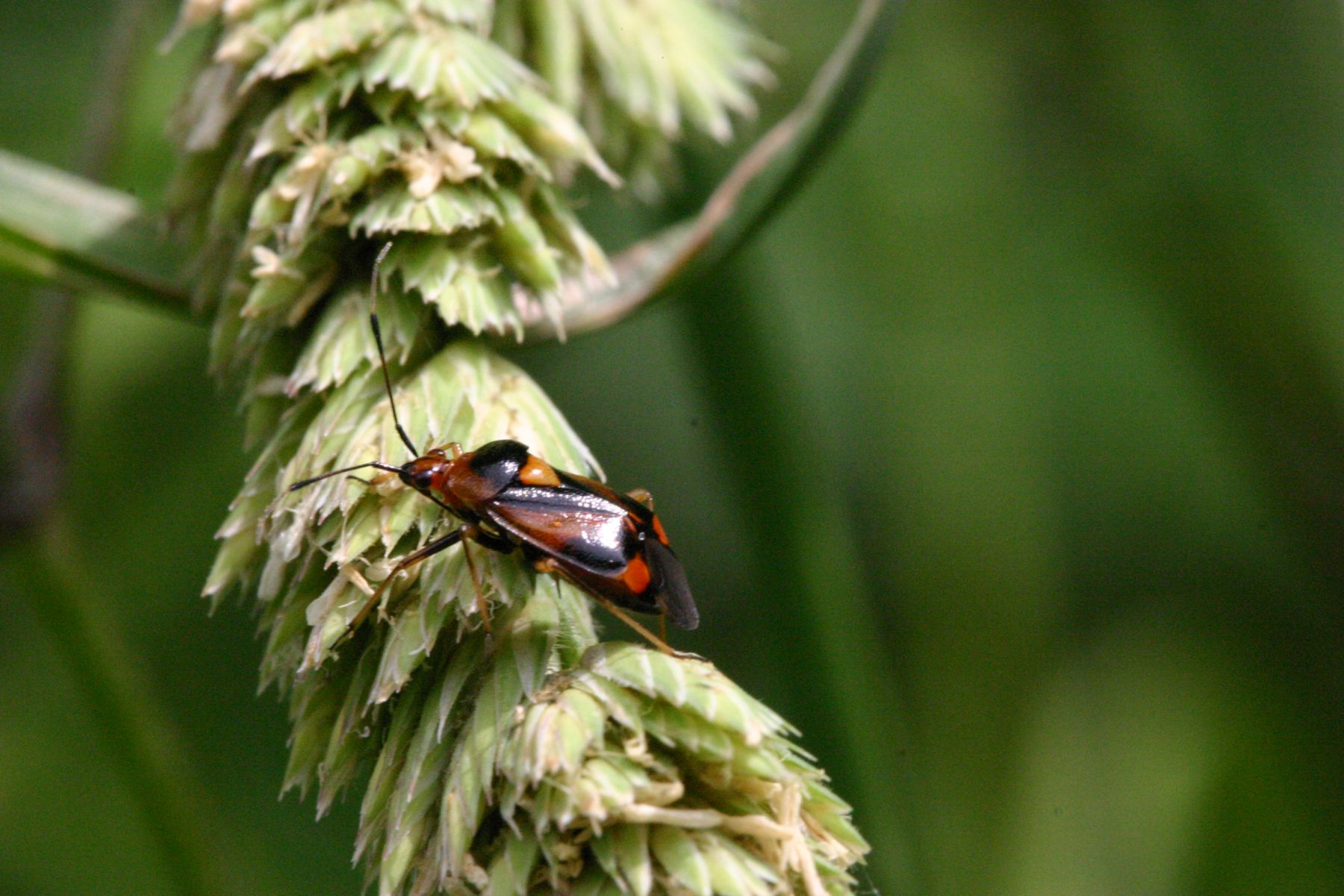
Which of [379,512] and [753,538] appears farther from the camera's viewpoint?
[753,538]

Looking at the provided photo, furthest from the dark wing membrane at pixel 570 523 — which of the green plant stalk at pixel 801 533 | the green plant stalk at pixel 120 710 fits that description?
the green plant stalk at pixel 120 710

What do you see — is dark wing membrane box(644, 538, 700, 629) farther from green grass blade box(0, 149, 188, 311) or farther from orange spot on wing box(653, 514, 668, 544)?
green grass blade box(0, 149, 188, 311)

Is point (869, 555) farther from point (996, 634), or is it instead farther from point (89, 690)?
point (89, 690)

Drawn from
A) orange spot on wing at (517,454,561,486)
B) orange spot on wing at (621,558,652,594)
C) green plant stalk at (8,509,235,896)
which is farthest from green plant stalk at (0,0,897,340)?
green plant stalk at (8,509,235,896)

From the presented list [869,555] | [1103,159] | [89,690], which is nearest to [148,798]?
[89,690]

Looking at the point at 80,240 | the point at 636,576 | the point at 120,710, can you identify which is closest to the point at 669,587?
the point at 636,576
